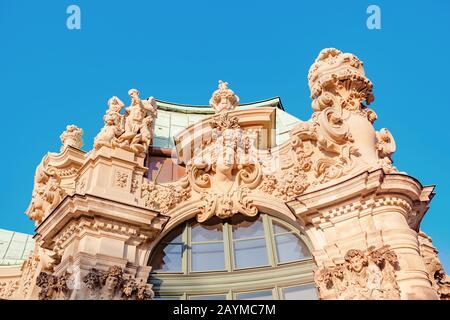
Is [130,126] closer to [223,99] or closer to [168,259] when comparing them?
[223,99]

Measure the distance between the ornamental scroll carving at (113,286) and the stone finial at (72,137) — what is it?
634cm

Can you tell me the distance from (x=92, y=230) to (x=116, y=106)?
4014 millimetres

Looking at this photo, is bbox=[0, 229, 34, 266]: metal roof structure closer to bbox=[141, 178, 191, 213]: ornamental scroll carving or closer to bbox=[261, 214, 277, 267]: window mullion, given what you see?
bbox=[141, 178, 191, 213]: ornamental scroll carving

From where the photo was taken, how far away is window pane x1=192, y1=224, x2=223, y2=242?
12367 mm

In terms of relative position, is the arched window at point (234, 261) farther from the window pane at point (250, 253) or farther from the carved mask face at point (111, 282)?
the carved mask face at point (111, 282)

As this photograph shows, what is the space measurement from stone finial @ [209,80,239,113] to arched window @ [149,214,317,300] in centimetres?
340

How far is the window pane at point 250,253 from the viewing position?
11.8 m

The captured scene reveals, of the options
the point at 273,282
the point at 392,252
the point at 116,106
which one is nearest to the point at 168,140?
the point at 116,106

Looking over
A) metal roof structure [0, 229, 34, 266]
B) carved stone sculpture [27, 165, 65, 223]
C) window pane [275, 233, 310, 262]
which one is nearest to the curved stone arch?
window pane [275, 233, 310, 262]

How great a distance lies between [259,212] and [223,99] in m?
3.69

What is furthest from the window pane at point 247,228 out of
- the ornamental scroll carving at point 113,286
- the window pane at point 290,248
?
the ornamental scroll carving at point 113,286
